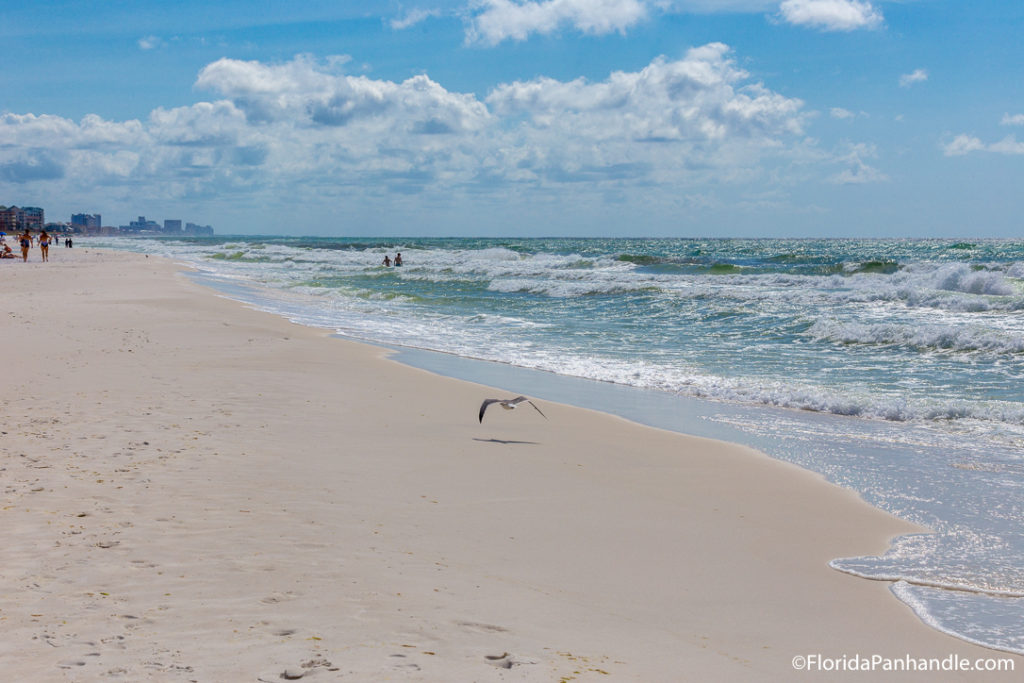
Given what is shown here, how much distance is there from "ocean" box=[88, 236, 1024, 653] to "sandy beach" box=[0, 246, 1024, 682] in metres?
0.51

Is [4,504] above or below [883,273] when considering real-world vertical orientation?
below

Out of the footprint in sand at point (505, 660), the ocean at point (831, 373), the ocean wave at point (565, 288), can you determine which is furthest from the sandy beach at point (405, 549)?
the ocean wave at point (565, 288)

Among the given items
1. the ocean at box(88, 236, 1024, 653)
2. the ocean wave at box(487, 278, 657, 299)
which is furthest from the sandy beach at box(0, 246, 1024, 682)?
the ocean wave at box(487, 278, 657, 299)

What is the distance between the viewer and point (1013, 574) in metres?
4.72

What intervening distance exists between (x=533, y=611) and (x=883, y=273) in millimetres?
38700

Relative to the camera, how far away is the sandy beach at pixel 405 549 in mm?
3221

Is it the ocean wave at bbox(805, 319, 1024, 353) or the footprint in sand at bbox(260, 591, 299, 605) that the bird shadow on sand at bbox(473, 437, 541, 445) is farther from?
the ocean wave at bbox(805, 319, 1024, 353)

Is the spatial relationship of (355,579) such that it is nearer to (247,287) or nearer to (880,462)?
(880,462)

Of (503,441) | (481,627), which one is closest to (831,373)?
(503,441)

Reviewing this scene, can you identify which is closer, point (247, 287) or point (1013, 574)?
point (1013, 574)

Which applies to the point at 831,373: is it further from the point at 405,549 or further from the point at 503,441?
the point at 405,549

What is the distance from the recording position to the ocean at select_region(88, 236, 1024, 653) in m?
5.14

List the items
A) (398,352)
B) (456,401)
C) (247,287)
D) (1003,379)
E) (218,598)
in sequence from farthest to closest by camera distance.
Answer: (247,287) → (398,352) → (1003,379) → (456,401) → (218,598)

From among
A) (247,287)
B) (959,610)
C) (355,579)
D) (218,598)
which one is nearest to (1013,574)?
(959,610)
